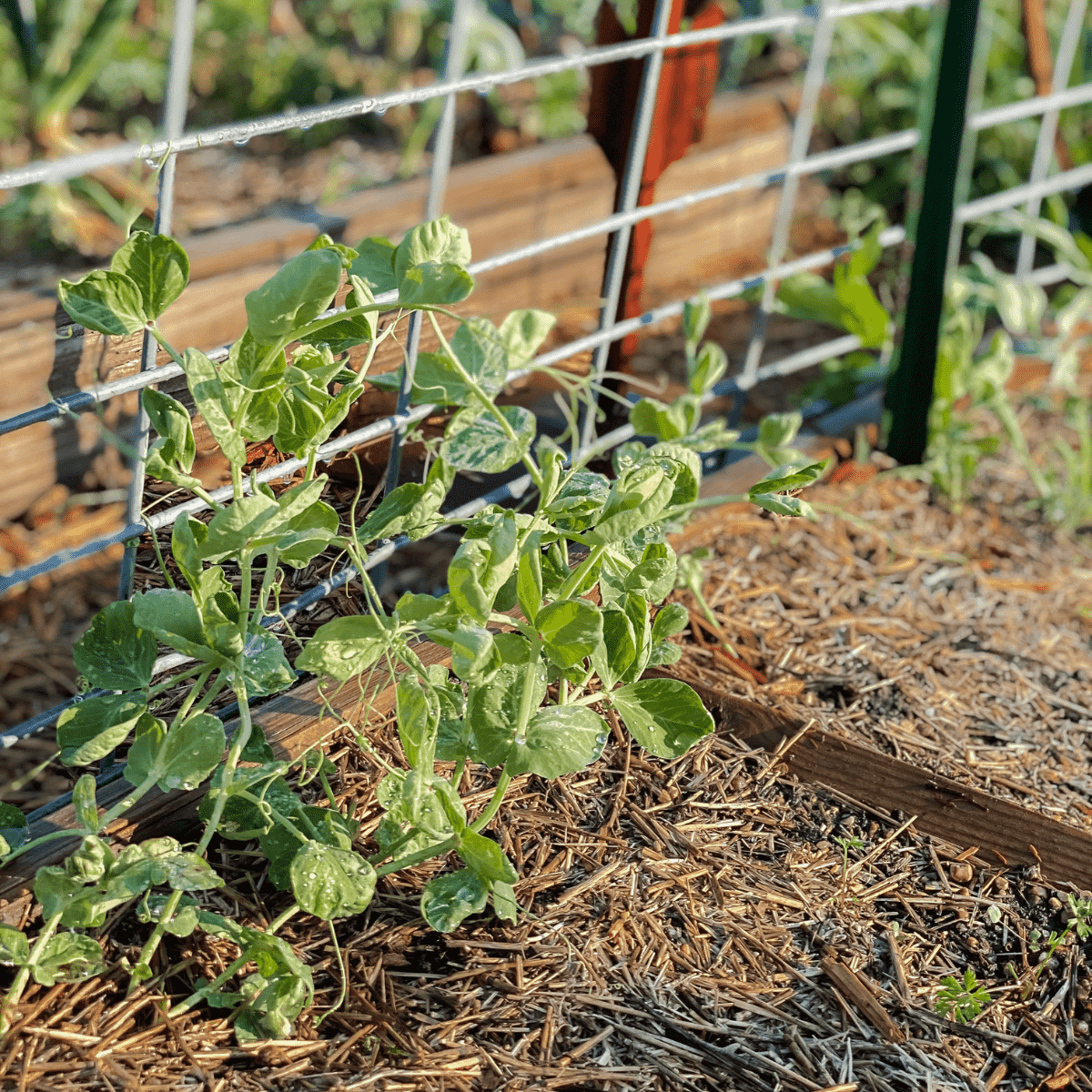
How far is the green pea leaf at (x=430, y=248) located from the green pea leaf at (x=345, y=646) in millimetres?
337

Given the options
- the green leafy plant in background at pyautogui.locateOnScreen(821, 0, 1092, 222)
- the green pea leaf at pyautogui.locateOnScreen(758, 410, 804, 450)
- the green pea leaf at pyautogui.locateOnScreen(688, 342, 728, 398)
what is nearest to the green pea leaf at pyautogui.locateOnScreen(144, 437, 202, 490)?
the green pea leaf at pyautogui.locateOnScreen(688, 342, 728, 398)

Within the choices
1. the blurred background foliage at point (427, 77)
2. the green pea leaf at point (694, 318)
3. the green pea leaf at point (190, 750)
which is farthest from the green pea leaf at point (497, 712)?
the blurred background foliage at point (427, 77)

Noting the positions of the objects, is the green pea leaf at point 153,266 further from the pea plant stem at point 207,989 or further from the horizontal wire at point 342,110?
the pea plant stem at point 207,989

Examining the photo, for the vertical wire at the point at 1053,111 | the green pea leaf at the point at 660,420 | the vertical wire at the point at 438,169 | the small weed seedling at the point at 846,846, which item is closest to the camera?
the small weed seedling at the point at 846,846

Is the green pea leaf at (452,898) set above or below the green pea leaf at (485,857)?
below

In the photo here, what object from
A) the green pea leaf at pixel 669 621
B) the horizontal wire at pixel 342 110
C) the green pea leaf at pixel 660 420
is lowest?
the green pea leaf at pixel 669 621

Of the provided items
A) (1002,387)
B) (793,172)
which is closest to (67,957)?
(793,172)

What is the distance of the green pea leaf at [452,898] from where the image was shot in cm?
110

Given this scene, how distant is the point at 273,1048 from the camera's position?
1.05m

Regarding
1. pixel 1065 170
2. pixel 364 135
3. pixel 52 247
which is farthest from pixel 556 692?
pixel 364 135

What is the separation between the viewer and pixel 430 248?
117 cm

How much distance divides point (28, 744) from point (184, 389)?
3.05 feet

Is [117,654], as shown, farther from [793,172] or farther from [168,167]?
[793,172]

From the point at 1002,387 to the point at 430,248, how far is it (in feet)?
4.74
